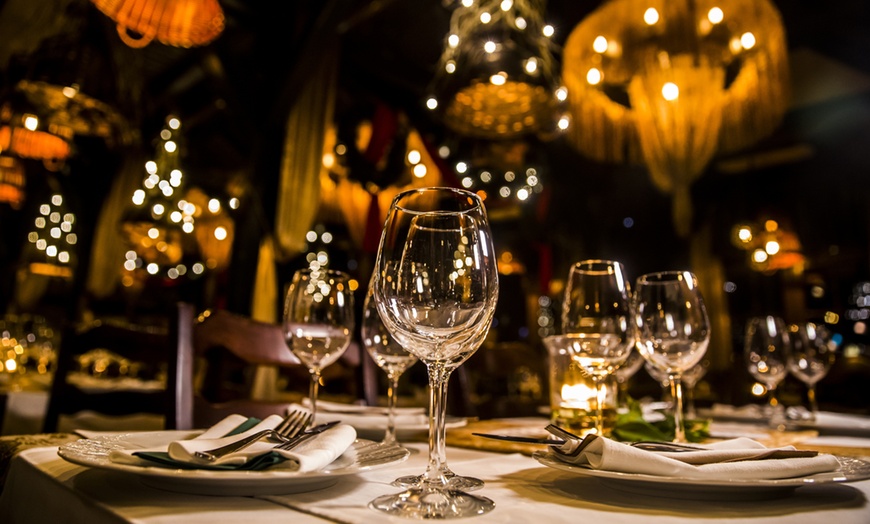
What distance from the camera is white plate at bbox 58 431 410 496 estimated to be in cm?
49

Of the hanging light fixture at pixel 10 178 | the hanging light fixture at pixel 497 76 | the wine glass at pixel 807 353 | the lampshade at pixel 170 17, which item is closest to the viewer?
the wine glass at pixel 807 353

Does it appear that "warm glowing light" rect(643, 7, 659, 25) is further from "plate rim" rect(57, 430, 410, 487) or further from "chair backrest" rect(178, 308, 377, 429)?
"plate rim" rect(57, 430, 410, 487)

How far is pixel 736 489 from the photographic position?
1.71 feet

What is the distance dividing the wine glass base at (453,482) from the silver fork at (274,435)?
15 cm

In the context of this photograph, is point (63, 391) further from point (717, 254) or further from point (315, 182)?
point (717, 254)

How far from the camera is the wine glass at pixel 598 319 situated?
2.69ft

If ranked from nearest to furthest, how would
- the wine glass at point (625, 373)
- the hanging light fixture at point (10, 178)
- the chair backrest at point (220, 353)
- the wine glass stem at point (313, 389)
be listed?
the wine glass stem at point (313, 389), the chair backrest at point (220, 353), the wine glass at point (625, 373), the hanging light fixture at point (10, 178)

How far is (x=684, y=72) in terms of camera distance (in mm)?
2473

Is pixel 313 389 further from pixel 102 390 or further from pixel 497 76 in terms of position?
pixel 497 76

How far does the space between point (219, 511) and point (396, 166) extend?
4.27 metres

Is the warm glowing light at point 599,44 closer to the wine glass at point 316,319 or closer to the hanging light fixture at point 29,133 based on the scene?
the wine glass at point 316,319

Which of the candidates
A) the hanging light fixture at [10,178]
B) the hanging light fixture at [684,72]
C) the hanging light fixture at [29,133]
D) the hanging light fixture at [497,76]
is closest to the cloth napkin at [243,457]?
the hanging light fixture at [497,76]

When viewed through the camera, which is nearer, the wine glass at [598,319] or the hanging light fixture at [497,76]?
the wine glass at [598,319]

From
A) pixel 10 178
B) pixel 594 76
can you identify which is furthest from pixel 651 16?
pixel 10 178
